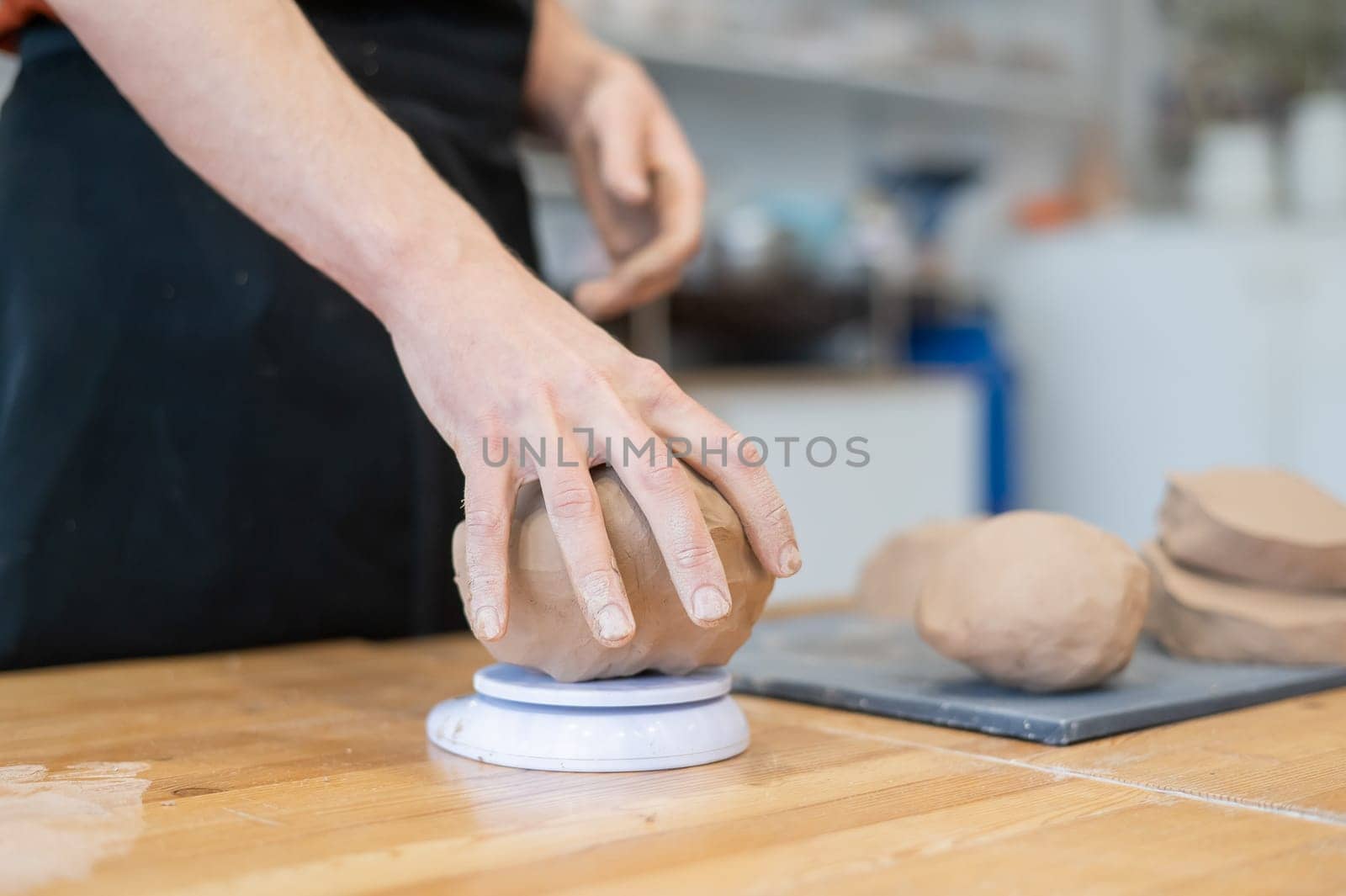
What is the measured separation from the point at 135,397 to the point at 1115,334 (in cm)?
323

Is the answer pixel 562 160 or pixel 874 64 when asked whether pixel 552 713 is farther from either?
pixel 874 64

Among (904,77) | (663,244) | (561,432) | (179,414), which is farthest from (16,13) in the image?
(904,77)

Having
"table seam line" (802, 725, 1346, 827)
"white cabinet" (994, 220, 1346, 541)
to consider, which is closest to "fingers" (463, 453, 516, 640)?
"table seam line" (802, 725, 1346, 827)

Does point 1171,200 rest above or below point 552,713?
above

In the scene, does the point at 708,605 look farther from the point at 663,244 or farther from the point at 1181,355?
the point at 1181,355

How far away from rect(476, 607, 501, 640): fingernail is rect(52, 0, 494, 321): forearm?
8.2 inches

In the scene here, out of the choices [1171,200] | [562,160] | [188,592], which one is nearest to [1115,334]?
[1171,200]

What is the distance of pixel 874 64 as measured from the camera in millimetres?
3652

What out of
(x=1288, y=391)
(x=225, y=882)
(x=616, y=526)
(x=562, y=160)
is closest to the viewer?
(x=225, y=882)

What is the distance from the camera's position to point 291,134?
797 mm

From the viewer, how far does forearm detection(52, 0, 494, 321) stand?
791 millimetres

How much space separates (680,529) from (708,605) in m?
0.04

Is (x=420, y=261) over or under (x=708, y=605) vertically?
over

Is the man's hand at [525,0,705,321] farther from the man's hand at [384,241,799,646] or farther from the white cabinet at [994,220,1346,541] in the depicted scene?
the white cabinet at [994,220,1346,541]
